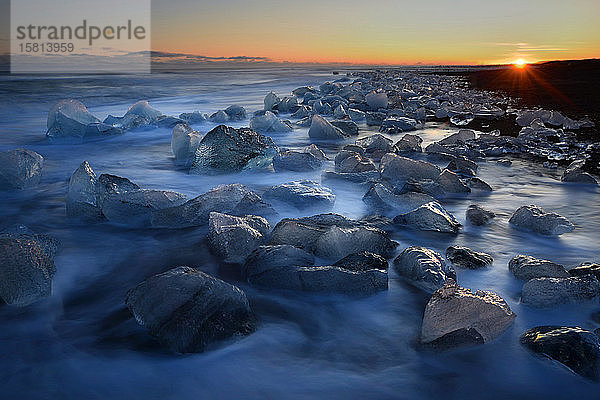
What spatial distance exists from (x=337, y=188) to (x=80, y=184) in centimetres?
133

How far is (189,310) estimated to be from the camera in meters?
1.00

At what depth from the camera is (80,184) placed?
1844mm

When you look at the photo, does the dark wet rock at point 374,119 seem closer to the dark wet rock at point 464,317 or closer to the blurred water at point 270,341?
the blurred water at point 270,341

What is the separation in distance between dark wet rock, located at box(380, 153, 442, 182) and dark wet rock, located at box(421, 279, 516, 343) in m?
1.47

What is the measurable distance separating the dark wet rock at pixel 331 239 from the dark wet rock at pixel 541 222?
25.6 inches

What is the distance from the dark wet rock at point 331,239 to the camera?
1.41 metres

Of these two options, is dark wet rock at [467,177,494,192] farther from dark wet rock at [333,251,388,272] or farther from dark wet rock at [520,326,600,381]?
dark wet rock at [520,326,600,381]

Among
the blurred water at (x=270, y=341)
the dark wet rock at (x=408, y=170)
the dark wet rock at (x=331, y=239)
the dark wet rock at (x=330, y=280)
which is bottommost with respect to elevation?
the blurred water at (x=270, y=341)

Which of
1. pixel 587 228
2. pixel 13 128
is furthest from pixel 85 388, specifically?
pixel 13 128

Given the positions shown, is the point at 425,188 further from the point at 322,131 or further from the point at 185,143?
the point at 322,131

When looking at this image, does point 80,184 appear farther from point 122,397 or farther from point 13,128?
point 13,128

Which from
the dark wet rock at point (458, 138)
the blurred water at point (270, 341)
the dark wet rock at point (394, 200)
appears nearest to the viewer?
the blurred water at point (270, 341)

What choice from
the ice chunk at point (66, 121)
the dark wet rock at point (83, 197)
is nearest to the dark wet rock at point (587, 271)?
the dark wet rock at point (83, 197)

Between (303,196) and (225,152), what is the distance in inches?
36.0
